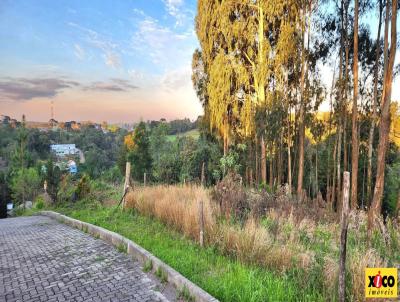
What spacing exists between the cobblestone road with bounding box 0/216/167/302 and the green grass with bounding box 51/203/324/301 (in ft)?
1.71

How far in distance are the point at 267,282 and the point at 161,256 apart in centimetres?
186

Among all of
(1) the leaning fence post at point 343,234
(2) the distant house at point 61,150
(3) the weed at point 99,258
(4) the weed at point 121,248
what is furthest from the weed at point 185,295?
(2) the distant house at point 61,150

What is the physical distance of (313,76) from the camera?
15.4 m

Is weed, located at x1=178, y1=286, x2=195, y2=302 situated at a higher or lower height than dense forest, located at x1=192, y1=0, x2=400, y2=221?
lower

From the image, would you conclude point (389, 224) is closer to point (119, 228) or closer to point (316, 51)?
point (119, 228)

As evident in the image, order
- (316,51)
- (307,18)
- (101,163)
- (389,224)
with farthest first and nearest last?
(101,163)
(316,51)
(307,18)
(389,224)

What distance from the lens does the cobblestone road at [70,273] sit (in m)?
3.47

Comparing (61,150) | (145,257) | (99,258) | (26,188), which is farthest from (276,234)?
(61,150)

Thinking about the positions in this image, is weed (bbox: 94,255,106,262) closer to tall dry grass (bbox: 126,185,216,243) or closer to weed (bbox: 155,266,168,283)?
weed (bbox: 155,266,168,283)

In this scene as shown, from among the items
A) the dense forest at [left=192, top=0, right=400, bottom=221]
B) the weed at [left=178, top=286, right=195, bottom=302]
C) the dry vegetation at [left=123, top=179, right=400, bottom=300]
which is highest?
the dense forest at [left=192, top=0, right=400, bottom=221]

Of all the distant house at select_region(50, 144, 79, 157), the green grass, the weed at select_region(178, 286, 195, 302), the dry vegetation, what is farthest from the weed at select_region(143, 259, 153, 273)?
the distant house at select_region(50, 144, 79, 157)

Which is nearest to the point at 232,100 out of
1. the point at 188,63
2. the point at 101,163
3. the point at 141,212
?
the point at 188,63

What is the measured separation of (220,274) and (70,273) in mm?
2360

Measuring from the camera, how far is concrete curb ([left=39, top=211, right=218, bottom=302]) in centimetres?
323
